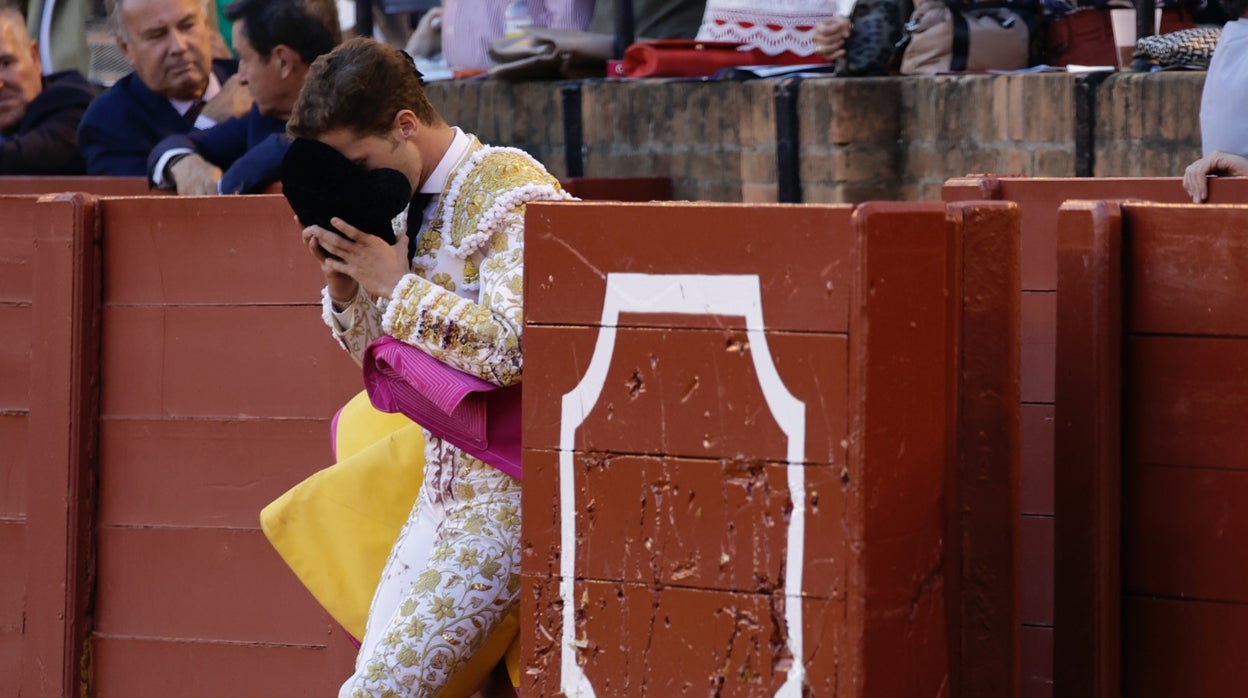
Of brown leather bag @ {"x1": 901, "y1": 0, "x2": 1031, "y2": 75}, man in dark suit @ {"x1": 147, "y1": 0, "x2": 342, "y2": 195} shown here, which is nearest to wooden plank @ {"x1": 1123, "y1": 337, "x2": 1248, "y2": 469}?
man in dark suit @ {"x1": 147, "y1": 0, "x2": 342, "y2": 195}

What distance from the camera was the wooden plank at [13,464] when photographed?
17.6ft

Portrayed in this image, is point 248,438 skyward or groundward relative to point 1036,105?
groundward

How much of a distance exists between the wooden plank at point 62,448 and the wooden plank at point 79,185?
1194 millimetres

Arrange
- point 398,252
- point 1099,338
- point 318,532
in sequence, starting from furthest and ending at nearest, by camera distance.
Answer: point 318,532
point 398,252
point 1099,338

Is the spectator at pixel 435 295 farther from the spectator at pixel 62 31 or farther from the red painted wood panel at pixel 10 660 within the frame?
the spectator at pixel 62 31

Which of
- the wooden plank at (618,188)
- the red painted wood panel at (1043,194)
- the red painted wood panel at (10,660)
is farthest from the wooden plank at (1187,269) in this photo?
the wooden plank at (618,188)

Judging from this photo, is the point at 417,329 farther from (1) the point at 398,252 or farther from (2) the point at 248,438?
(2) the point at 248,438

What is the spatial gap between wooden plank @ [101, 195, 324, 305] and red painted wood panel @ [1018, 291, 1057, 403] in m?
1.59

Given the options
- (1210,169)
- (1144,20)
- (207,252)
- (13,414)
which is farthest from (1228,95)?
(13,414)

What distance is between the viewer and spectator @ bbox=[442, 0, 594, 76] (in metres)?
8.52

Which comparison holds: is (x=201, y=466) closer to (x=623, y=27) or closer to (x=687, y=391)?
(x=687, y=391)

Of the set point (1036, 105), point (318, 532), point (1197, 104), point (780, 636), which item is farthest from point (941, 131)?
point (780, 636)

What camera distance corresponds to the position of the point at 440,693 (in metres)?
3.89

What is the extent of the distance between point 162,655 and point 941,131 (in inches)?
122
